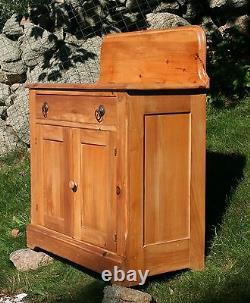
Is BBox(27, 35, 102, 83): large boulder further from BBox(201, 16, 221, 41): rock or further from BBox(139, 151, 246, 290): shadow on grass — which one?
BBox(139, 151, 246, 290): shadow on grass

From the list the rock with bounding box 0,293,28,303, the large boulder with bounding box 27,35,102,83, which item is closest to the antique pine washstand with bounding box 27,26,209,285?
the rock with bounding box 0,293,28,303

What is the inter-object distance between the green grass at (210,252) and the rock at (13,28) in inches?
102

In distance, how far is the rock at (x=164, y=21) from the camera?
8508 millimetres

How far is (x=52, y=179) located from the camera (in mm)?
5188

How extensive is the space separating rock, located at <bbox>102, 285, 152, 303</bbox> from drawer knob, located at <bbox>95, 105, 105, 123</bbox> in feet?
3.54

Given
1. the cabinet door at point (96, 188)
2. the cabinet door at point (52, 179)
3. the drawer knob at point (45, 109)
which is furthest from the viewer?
the drawer knob at point (45, 109)

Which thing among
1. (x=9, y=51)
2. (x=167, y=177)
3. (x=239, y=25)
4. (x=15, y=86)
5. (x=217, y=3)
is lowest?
(x=15, y=86)

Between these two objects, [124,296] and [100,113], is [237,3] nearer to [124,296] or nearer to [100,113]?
[100,113]

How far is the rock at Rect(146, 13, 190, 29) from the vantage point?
8.51 metres

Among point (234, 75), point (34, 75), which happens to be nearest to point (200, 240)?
point (234, 75)

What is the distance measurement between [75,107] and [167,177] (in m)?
0.79

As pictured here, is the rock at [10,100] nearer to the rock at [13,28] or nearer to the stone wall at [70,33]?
the stone wall at [70,33]

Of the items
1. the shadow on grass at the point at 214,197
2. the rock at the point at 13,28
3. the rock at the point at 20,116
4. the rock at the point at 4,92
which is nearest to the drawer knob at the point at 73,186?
the shadow on grass at the point at 214,197

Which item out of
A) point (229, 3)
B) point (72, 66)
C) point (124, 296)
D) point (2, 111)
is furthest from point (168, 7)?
point (124, 296)
